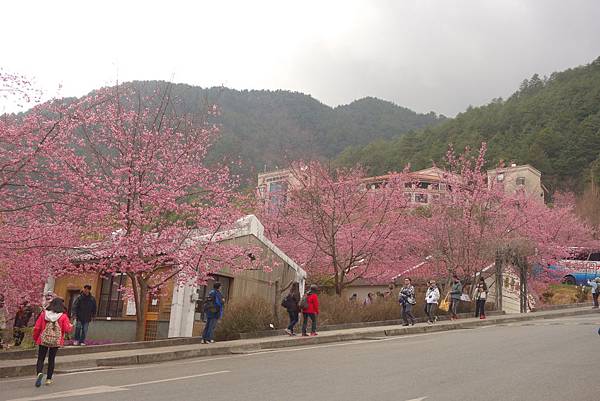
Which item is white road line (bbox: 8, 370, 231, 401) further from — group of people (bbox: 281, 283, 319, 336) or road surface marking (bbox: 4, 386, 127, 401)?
group of people (bbox: 281, 283, 319, 336)

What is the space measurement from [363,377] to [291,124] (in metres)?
57.9

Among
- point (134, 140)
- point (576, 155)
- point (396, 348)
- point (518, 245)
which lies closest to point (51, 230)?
point (134, 140)

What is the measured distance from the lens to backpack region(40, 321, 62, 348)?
9.55m

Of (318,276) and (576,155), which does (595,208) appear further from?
(318,276)

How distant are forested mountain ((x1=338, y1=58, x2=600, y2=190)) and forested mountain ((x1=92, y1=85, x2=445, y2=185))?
23.6 feet

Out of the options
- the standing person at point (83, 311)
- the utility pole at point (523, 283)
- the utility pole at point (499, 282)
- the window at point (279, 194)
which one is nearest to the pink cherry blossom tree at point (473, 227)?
the utility pole at point (523, 283)

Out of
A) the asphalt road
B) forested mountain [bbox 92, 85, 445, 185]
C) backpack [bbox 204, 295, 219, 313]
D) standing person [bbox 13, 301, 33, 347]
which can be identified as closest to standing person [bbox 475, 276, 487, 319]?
the asphalt road

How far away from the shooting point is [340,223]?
80.9 ft

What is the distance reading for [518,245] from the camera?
28.0 meters

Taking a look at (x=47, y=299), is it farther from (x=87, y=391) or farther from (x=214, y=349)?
(x=87, y=391)

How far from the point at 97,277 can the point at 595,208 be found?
4837 centimetres

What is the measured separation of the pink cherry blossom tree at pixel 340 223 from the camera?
81.2ft

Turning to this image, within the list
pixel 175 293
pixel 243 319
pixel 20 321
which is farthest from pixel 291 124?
pixel 243 319

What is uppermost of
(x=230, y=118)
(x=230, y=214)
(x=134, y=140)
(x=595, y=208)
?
(x=230, y=118)
